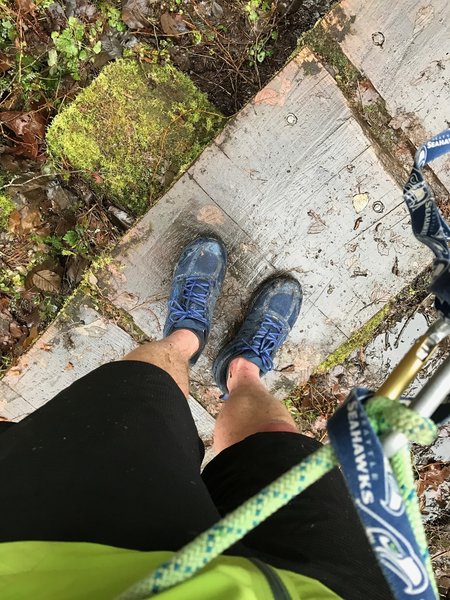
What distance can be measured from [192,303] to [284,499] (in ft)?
5.47

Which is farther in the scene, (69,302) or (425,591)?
(69,302)

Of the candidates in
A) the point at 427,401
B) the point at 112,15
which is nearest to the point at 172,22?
the point at 112,15

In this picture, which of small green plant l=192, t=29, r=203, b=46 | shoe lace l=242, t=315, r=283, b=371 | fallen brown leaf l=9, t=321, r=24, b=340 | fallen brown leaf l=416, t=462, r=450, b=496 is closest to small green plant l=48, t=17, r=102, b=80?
small green plant l=192, t=29, r=203, b=46

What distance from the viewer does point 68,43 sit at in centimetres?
251

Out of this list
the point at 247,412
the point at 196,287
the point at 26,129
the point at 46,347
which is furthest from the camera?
the point at 46,347

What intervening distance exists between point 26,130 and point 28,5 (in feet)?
1.98

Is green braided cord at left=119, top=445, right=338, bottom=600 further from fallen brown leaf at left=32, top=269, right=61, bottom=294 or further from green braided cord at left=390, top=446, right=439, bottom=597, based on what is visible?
fallen brown leaf at left=32, top=269, right=61, bottom=294

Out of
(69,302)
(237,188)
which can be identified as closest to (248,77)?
(237,188)

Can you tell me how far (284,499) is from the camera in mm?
833

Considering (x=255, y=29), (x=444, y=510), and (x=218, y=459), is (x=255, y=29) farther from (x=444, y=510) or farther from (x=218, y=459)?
(x=444, y=510)

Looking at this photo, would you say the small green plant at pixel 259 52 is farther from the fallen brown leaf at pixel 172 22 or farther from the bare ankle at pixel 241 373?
the bare ankle at pixel 241 373

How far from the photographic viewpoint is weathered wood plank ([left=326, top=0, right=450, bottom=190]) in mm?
2326

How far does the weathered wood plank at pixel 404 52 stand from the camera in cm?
233

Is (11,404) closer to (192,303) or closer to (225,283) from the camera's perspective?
(192,303)
